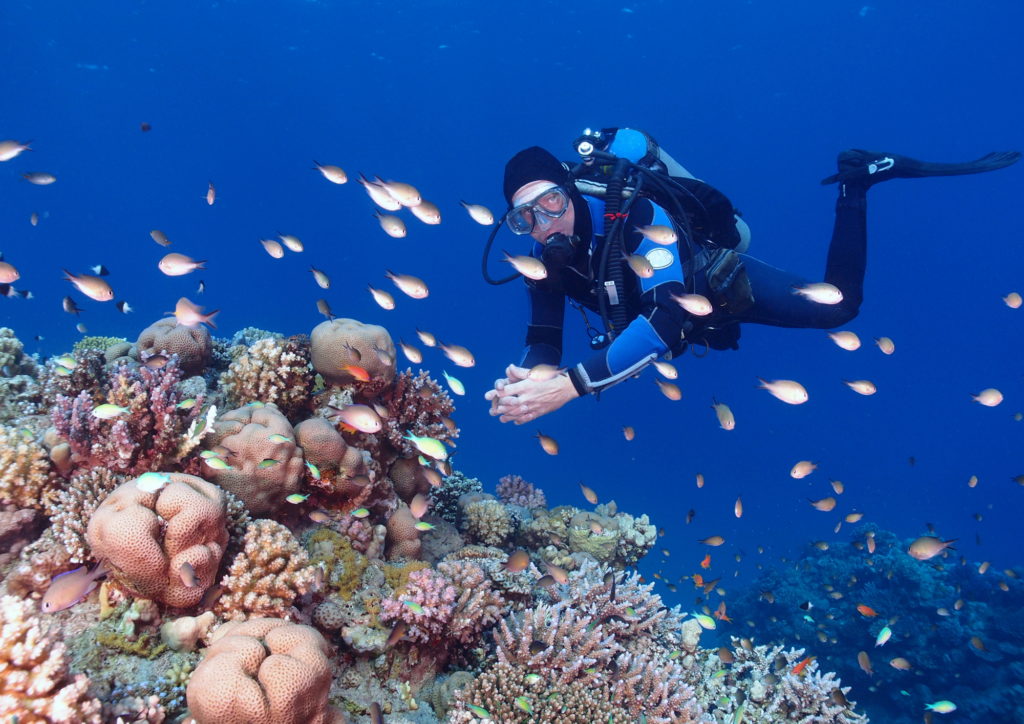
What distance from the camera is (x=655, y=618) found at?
191 inches

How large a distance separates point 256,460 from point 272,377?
3.96 feet

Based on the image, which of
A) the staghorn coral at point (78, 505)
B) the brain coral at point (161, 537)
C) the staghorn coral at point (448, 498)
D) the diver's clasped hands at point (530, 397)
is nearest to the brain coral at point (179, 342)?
the staghorn coral at point (78, 505)

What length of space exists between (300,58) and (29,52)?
28.7 meters

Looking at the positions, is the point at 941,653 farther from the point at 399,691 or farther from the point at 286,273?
the point at 286,273

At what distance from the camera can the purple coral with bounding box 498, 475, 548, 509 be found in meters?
8.15

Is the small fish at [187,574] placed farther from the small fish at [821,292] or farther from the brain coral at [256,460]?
the small fish at [821,292]

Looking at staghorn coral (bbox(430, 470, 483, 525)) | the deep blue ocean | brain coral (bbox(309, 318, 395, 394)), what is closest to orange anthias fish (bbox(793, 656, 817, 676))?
staghorn coral (bbox(430, 470, 483, 525))

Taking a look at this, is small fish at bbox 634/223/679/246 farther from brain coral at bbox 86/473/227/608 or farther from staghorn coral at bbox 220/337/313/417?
brain coral at bbox 86/473/227/608

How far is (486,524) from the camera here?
5.75 metres

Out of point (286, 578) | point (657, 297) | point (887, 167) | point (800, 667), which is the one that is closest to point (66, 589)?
point (286, 578)

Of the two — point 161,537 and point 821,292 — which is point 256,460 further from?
point 821,292

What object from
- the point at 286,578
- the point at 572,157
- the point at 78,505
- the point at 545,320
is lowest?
the point at 78,505

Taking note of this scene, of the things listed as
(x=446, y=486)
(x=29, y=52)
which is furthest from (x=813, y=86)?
(x=29, y=52)

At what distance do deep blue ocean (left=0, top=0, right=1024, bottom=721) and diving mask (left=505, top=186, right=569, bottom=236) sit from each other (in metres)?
40.0
